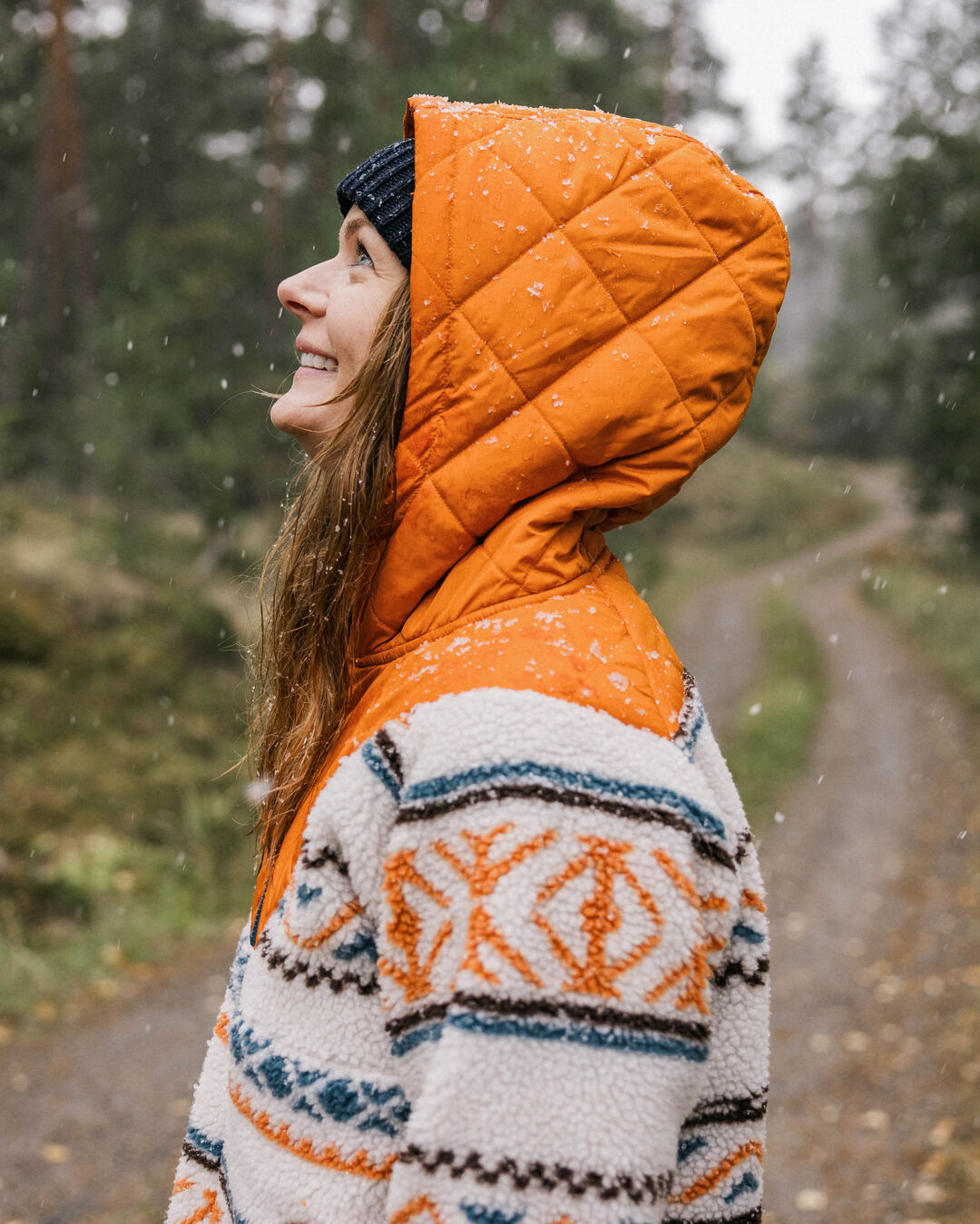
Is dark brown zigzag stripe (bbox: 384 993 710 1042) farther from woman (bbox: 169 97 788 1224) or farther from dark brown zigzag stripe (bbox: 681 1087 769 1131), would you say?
dark brown zigzag stripe (bbox: 681 1087 769 1131)

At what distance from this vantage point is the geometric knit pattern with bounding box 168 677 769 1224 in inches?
41.3

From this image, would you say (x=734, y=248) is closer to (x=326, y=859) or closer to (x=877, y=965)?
(x=326, y=859)

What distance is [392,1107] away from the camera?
1.21 m

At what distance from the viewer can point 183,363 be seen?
13.2 m

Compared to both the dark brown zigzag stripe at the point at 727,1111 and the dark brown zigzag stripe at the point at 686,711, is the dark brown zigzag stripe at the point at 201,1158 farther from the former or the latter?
the dark brown zigzag stripe at the point at 686,711

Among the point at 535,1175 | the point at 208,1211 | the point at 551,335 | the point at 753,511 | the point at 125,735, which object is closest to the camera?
the point at 535,1175

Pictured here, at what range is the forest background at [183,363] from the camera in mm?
8781

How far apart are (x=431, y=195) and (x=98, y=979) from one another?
6.52 metres

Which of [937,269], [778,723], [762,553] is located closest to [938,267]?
[937,269]

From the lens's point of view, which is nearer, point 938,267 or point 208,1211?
point 208,1211

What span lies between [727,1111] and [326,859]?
670mm

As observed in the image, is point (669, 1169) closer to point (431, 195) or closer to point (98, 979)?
point (431, 195)

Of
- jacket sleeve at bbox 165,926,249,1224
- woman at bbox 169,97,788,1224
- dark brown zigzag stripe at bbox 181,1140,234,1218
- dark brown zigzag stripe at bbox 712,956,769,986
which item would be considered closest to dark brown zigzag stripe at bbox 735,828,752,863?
woman at bbox 169,97,788,1224

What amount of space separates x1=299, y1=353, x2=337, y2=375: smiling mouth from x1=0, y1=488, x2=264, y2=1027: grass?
3420 mm
